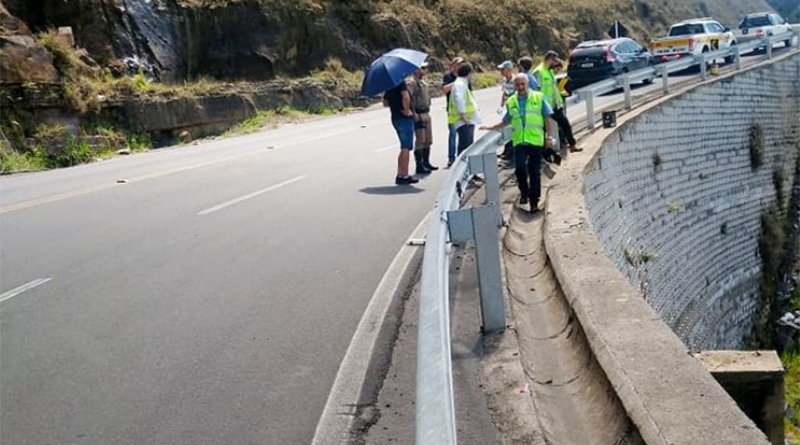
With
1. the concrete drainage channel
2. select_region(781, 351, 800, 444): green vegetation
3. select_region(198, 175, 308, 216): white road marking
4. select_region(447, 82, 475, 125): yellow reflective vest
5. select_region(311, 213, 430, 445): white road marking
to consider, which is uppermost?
select_region(447, 82, 475, 125): yellow reflective vest

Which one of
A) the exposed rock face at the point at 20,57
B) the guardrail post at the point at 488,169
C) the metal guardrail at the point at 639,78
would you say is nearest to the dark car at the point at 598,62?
the metal guardrail at the point at 639,78

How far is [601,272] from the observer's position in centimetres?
598

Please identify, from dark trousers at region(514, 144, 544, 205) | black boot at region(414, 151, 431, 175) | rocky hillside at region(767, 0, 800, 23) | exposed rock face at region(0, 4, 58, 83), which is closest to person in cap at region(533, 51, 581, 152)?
black boot at region(414, 151, 431, 175)

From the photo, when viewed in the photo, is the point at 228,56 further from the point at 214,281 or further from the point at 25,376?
the point at 25,376

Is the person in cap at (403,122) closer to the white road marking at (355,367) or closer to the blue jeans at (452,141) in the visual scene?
the blue jeans at (452,141)

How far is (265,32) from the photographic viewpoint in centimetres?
3316

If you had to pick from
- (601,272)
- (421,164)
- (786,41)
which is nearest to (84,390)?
(601,272)

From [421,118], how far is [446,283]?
8.96 meters

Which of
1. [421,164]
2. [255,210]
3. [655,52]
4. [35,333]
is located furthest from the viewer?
[655,52]

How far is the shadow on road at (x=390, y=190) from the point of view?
11.4 meters

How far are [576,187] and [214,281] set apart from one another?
4620 mm

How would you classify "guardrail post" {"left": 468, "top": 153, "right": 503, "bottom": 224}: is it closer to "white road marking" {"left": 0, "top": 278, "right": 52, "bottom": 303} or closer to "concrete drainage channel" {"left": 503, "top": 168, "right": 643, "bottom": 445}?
"concrete drainage channel" {"left": 503, "top": 168, "right": 643, "bottom": 445}

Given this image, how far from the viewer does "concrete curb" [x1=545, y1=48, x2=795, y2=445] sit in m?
3.53

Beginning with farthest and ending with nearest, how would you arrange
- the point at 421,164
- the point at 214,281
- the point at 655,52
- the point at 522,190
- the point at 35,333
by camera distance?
the point at 655,52 → the point at 421,164 → the point at 522,190 → the point at 214,281 → the point at 35,333
